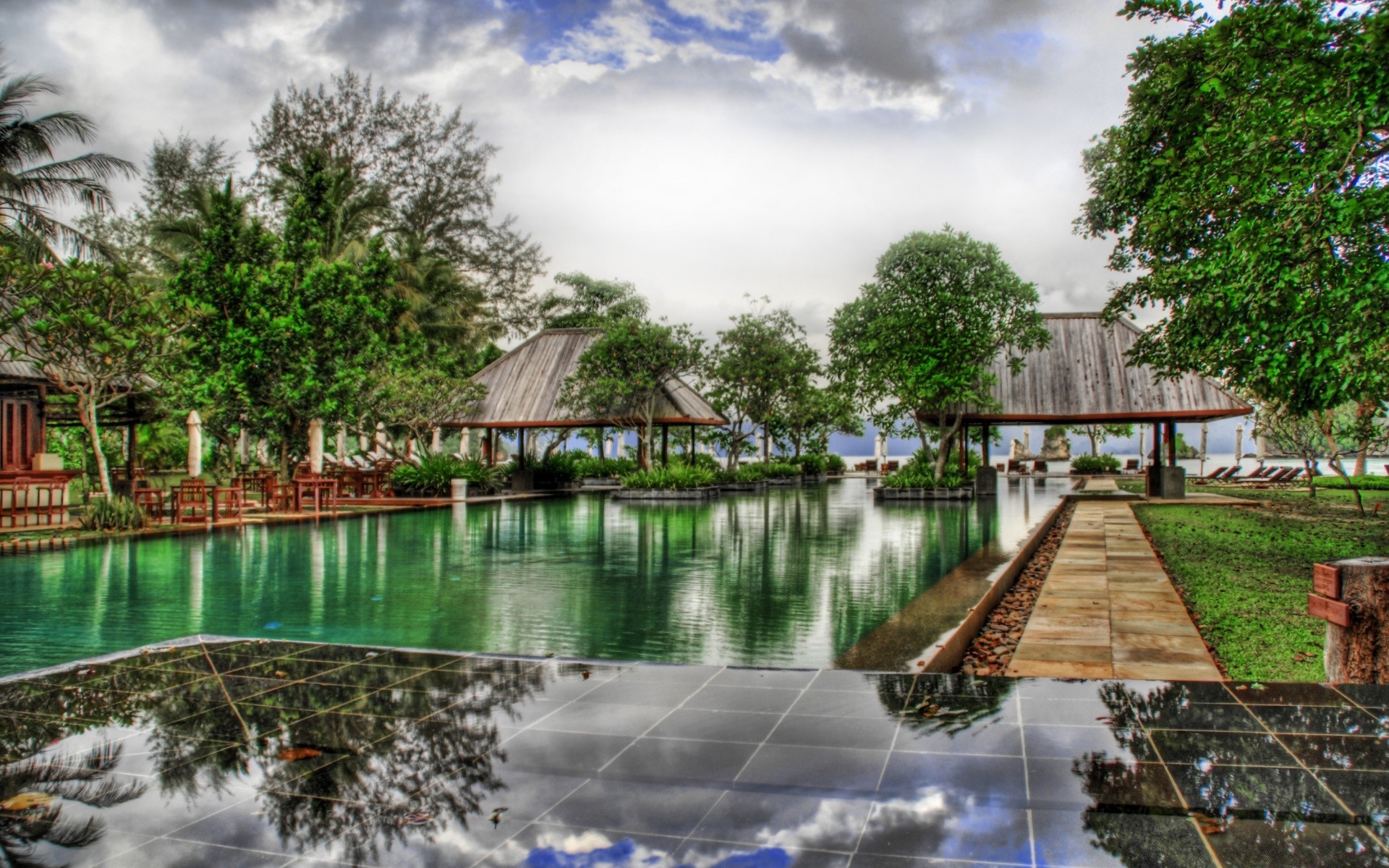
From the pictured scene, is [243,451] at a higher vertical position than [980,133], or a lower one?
lower

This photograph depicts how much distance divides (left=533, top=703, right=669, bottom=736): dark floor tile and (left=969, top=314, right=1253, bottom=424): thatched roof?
21.9 metres

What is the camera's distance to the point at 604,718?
340 cm

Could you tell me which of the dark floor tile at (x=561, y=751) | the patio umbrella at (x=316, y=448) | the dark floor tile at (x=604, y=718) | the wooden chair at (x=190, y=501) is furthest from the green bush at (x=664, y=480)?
the dark floor tile at (x=561, y=751)

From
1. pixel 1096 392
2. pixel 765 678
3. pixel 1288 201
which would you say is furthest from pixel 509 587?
pixel 1096 392

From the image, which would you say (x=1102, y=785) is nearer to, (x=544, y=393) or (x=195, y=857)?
(x=195, y=857)

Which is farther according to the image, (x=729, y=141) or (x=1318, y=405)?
(x=729, y=141)

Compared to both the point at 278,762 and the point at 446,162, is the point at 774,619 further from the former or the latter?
the point at 446,162

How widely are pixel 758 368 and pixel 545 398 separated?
7642mm

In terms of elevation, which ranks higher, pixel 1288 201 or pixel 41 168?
pixel 41 168

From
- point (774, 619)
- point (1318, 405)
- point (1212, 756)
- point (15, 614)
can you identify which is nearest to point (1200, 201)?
point (1318, 405)

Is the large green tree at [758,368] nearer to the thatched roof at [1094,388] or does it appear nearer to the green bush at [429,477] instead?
the thatched roof at [1094,388]

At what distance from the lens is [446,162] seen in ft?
105

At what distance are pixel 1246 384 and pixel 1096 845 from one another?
10858 mm

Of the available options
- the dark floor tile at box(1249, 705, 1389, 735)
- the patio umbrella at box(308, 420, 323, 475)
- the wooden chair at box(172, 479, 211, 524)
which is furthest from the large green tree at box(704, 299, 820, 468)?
the dark floor tile at box(1249, 705, 1389, 735)
